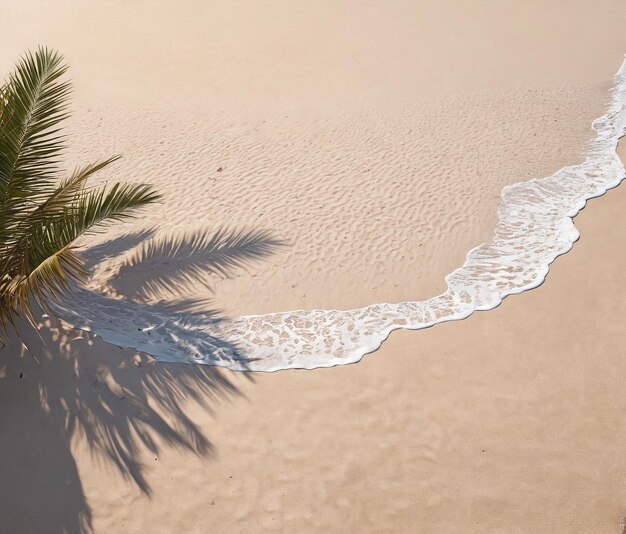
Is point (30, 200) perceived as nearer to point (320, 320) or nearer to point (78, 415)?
point (78, 415)

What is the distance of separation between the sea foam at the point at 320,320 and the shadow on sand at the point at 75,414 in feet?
1.04

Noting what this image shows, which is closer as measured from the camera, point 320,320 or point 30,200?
point 30,200

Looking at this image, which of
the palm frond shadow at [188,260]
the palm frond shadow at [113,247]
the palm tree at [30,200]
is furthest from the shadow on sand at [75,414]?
the palm frond shadow at [113,247]

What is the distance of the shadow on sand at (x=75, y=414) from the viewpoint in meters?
5.93

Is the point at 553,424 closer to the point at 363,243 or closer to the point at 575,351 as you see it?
the point at 575,351

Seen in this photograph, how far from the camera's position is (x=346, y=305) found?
28.0 ft

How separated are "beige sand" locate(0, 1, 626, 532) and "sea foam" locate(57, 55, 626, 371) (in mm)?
229

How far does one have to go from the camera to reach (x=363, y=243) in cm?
959

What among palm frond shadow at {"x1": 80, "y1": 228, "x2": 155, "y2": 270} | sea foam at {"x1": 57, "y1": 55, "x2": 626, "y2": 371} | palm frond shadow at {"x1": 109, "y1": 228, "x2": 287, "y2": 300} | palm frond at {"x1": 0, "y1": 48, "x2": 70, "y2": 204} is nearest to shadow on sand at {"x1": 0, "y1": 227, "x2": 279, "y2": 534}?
sea foam at {"x1": 57, "y1": 55, "x2": 626, "y2": 371}

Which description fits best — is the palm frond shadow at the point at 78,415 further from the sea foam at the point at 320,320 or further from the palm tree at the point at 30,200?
the palm tree at the point at 30,200

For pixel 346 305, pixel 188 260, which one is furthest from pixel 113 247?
pixel 346 305

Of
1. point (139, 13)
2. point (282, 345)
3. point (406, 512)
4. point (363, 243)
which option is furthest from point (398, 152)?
point (139, 13)

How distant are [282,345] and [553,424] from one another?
316cm

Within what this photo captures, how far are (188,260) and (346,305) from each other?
230 centimetres
